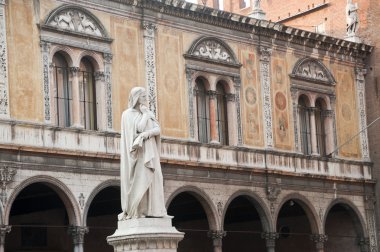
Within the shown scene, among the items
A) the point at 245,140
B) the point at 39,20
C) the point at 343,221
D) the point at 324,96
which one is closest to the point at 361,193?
the point at 343,221

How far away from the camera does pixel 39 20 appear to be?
26.8 metres

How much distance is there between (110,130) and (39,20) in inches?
142

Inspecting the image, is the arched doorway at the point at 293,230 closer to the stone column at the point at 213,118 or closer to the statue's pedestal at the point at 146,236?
the stone column at the point at 213,118

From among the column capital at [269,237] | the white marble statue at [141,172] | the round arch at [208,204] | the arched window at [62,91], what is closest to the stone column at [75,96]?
the arched window at [62,91]

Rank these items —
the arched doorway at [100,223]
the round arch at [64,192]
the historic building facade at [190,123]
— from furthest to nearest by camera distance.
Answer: the arched doorway at [100,223]
the historic building facade at [190,123]
the round arch at [64,192]

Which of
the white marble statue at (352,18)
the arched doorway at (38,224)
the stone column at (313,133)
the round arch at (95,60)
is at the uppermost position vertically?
the white marble statue at (352,18)

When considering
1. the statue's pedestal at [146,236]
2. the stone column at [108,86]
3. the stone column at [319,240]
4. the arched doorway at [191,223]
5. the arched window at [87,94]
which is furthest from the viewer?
the arched doorway at [191,223]

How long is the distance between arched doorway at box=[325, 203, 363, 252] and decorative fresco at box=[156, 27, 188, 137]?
865cm

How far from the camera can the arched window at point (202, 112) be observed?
31.4 metres

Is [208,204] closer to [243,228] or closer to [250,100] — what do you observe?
[250,100]

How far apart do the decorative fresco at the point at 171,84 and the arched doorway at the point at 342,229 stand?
865cm

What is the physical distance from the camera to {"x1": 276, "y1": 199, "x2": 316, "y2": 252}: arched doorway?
36.6 m

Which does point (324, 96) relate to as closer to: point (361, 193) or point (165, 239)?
point (361, 193)

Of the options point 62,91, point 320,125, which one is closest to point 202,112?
point 62,91
